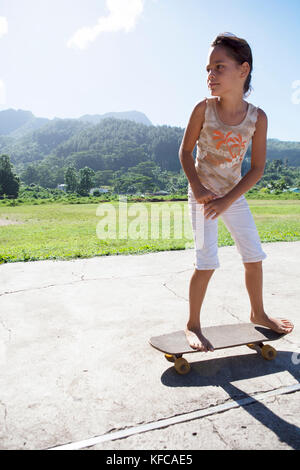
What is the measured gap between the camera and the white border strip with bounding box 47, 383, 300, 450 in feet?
4.74

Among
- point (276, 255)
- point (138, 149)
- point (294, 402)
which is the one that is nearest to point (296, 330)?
point (294, 402)

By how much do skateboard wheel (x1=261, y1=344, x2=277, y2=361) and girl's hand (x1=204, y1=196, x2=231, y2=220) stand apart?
34.0 inches

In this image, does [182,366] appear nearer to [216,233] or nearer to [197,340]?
[197,340]

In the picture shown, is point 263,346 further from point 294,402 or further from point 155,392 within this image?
point 155,392

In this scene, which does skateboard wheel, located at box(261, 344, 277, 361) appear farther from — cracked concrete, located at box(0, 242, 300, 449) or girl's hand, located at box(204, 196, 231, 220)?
girl's hand, located at box(204, 196, 231, 220)

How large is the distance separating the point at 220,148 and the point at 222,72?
417mm

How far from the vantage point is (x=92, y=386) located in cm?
186

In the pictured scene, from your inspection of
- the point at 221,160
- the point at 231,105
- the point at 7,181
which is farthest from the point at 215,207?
the point at 7,181

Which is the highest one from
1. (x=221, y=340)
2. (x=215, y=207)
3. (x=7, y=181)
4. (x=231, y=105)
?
(x=7, y=181)

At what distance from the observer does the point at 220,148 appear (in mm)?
2088

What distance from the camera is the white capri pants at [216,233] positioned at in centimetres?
209


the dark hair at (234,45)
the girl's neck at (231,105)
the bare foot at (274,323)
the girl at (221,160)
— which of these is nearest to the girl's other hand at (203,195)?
the girl at (221,160)

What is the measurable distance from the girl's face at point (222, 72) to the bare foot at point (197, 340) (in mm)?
1416

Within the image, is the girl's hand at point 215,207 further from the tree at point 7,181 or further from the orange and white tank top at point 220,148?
the tree at point 7,181
